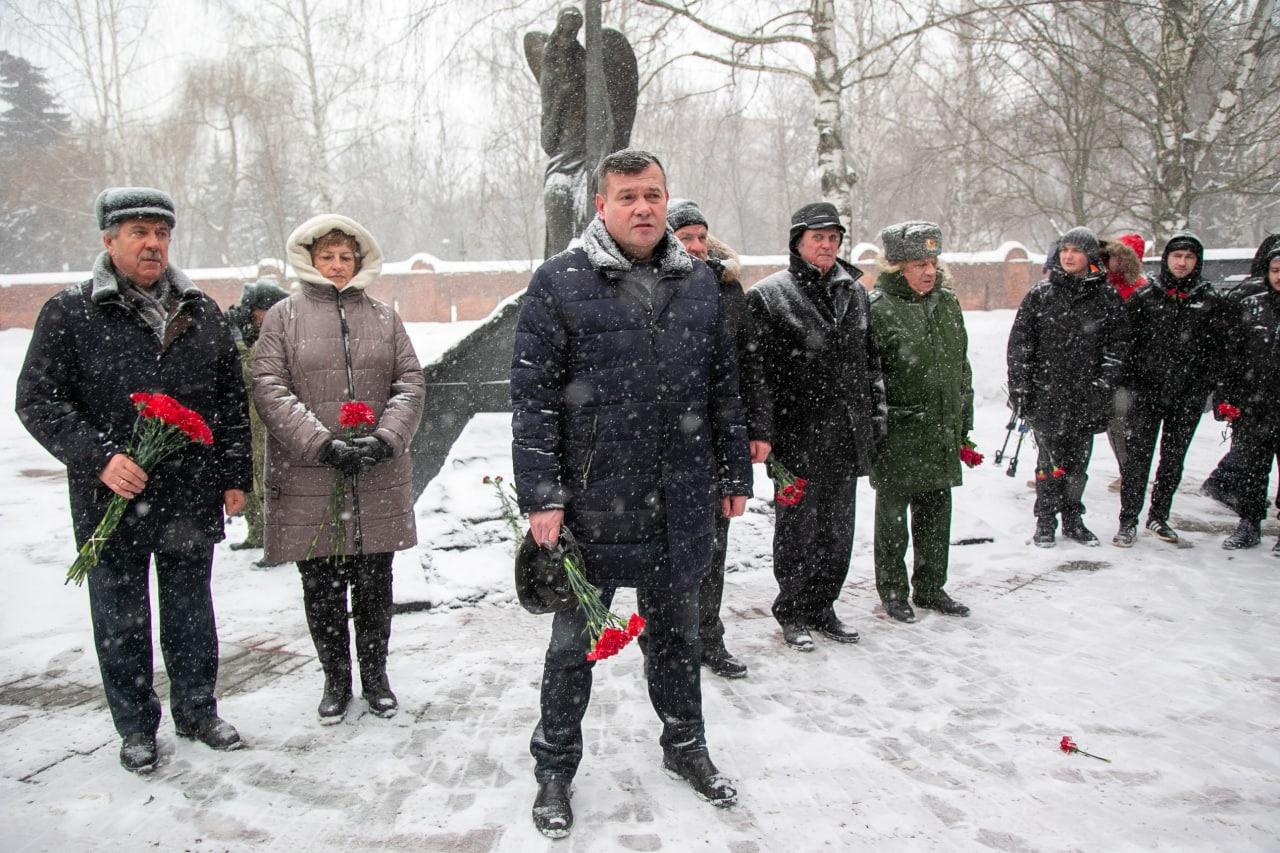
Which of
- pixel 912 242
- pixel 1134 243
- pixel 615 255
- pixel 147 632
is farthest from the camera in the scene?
pixel 1134 243

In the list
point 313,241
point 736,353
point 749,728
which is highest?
point 313,241

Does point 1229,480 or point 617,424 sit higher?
point 617,424

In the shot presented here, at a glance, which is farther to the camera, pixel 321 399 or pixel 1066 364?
pixel 1066 364

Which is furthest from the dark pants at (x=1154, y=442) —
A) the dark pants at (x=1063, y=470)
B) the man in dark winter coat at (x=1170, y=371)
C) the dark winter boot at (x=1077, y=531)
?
the dark winter boot at (x=1077, y=531)

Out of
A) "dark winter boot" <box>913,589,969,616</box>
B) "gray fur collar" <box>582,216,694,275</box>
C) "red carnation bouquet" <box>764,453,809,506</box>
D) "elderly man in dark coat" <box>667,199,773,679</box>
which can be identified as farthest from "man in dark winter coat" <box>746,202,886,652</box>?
"gray fur collar" <box>582,216,694,275</box>

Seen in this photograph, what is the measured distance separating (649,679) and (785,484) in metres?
1.31

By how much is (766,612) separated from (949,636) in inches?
38.0

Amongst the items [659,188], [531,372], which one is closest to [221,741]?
[531,372]

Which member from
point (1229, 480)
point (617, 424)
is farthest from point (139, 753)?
point (1229, 480)

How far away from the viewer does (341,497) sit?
323cm

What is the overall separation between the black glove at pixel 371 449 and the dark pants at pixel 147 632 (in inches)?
26.4

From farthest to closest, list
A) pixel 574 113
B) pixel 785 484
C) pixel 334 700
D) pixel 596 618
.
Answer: pixel 574 113 < pixel 785 484 < pixel 334 700 < pixel 596 618

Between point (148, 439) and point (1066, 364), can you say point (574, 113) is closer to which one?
point (1066, 364)

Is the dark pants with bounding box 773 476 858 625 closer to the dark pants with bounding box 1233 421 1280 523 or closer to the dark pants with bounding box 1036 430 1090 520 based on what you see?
the dark pants with bounding box 1036 430 1090 520
